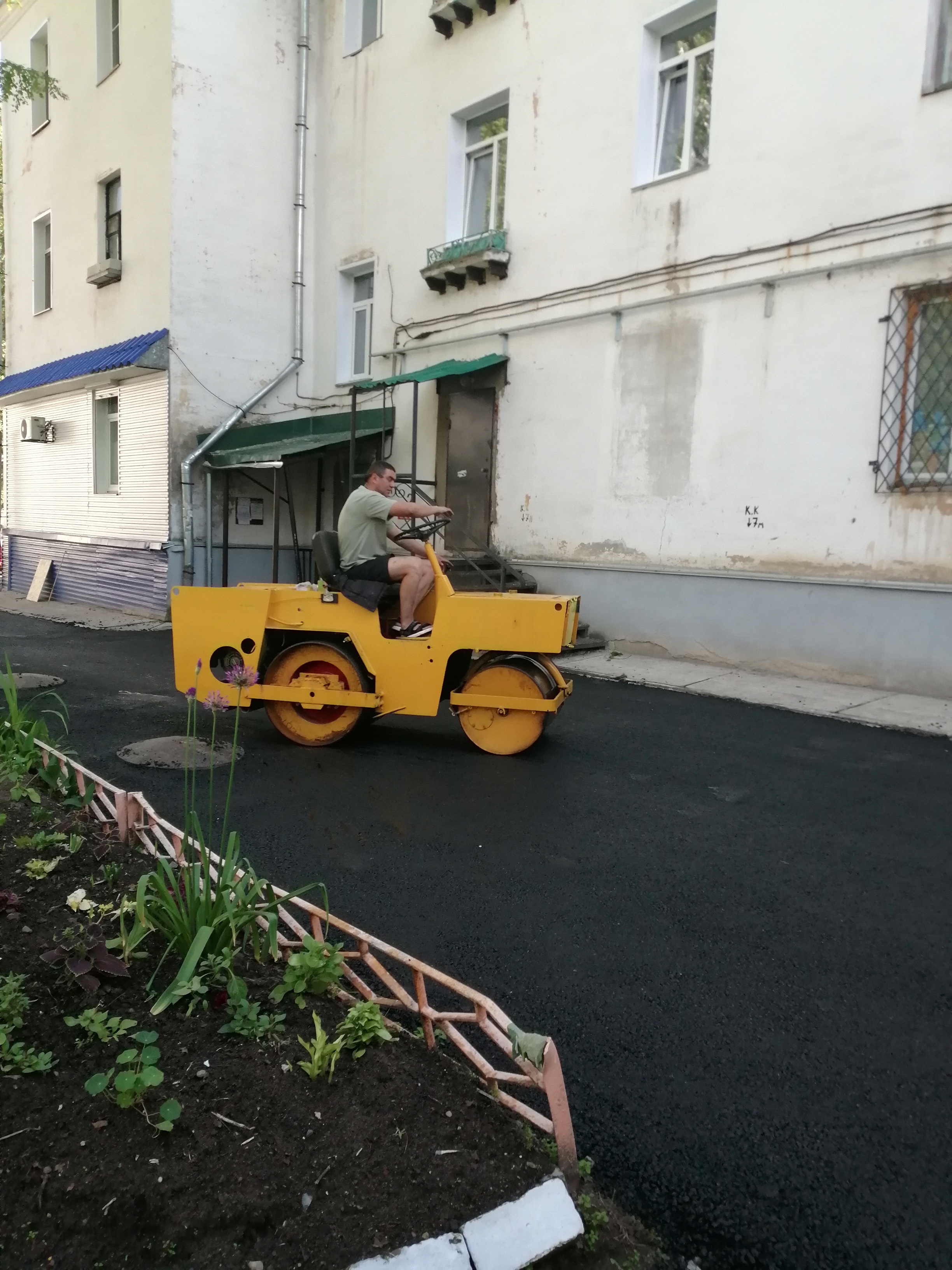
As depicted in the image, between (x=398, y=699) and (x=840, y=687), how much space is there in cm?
477

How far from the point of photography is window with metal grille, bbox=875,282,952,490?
27.2ft

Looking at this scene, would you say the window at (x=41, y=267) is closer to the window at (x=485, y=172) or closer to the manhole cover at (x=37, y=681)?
the window at (x=485, y=172)

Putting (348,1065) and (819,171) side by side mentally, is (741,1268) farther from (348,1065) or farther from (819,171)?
(819,171)

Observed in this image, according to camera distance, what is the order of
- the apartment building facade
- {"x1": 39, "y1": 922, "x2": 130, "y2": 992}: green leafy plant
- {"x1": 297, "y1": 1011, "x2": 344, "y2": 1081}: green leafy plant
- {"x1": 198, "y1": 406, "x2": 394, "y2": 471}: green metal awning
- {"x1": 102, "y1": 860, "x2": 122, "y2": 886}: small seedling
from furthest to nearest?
{"x1": 198, "y1": 406, "x2": 394, "y2": 471}: green metal awning
the apartment building facade
{"x1": 102, "y1": 860, "x2": 122, "y2": 886}: small seedling
{"x1": 39, "y1": 922, "x2": 130, "y2": 992}: green leafy plant
{"x1": 297, "y1": 1011, "x2": 344, "y2": 1081}: green leafy plant

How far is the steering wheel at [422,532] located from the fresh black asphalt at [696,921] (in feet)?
4.92

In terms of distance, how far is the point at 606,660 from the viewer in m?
10.2

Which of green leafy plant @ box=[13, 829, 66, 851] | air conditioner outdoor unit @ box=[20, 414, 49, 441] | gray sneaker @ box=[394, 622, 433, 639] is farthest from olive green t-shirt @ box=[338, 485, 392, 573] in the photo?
air conditioner outdoor unit @ box=[20, 414, 49, 441]

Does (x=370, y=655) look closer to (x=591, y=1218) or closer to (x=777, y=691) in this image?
(x=777, y=691)

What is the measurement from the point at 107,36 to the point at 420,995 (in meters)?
19.0

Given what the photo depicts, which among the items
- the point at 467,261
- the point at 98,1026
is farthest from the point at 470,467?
→ the point at 98,1026

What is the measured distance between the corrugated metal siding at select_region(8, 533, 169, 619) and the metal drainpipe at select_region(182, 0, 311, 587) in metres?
0.55

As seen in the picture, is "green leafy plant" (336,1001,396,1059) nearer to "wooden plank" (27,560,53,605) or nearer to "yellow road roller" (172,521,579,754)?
"yellow road roller" (172,521,579,754)

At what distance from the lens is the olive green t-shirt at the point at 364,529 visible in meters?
6.18

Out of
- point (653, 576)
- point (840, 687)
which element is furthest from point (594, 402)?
point (840, 687)
